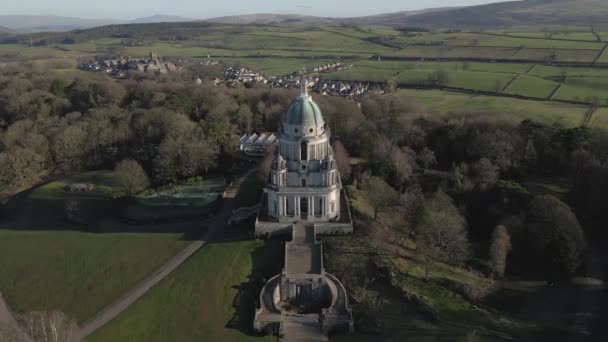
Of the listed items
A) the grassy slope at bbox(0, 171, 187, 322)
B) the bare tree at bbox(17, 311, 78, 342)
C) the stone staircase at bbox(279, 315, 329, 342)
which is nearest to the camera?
the bare tree at bbox(17, 311, 78, 342)

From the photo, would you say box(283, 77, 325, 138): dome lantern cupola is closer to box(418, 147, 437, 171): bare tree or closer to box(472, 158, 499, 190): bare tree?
box(472, 158, 499, 190): bare tree

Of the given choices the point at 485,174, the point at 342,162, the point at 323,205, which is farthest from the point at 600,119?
the point at 323,205

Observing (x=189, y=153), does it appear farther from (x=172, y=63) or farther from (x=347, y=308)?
(x=172, y=63)

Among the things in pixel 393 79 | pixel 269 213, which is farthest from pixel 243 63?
pixel 269 213

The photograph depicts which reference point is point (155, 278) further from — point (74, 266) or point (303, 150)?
point (303, 150)

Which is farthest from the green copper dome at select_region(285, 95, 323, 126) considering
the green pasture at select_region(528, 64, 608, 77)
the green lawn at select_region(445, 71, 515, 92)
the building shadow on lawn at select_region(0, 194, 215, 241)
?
the green pasture at select_region(528, 64, 608, 77)
